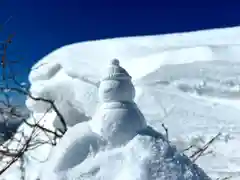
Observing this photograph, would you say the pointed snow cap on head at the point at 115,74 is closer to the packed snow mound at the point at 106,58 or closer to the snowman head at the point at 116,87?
the snowman head at the point at 116,87

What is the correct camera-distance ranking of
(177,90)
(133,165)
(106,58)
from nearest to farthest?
(133,165) → (177,90) → (106,58)

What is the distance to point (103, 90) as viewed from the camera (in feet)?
3.26

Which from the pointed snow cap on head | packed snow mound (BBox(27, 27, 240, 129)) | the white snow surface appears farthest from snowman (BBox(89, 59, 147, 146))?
packed snow mound (BBox(27, 27, 240, 129))

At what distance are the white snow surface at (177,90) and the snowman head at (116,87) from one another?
1.64 metres

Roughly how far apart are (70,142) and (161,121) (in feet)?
6.32

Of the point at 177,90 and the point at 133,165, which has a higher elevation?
the point at 133,165

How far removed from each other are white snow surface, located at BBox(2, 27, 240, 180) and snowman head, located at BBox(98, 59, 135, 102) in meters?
1.64

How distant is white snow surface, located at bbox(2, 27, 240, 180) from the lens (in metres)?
2.67

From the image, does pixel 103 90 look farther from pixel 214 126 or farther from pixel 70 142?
pixel 214 126

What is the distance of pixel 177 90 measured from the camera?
298 cm

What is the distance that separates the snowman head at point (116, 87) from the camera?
98cm

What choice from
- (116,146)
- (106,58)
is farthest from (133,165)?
(106,58)

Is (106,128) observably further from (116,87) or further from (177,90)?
(177,90)

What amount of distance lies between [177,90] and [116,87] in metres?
2.03
